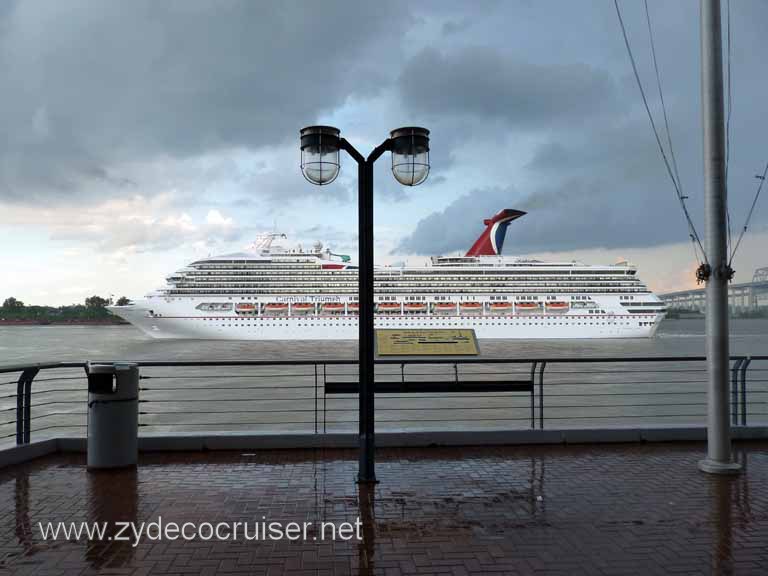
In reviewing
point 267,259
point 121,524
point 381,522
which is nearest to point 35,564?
point 121,524

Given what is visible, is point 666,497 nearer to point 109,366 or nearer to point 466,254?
point 109,366

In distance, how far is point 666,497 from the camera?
4105mm

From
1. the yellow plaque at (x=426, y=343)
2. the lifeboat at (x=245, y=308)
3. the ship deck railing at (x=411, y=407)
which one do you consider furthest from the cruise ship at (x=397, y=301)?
the yellow plaque at (x=426, y=343)

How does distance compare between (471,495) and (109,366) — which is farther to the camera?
(109,366)

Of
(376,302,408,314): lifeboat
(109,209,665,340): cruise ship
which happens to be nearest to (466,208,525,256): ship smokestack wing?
(109,209,665,340): cruise ship

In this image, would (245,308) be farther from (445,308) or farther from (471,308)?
(471,308)

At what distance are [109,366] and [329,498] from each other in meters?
2.18

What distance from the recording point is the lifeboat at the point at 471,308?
53500 millimetres

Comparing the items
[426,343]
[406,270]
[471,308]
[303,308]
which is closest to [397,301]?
[406,270]

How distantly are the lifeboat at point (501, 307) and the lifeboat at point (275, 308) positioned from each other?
18.4 m

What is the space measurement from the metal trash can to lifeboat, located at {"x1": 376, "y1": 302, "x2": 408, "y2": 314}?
47.7 metres

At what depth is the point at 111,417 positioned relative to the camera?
15.9 ft

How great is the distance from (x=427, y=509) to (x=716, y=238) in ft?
10.2

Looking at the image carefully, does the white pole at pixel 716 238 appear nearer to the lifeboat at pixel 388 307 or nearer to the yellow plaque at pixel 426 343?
the yellow plaque at pixel 426 343
